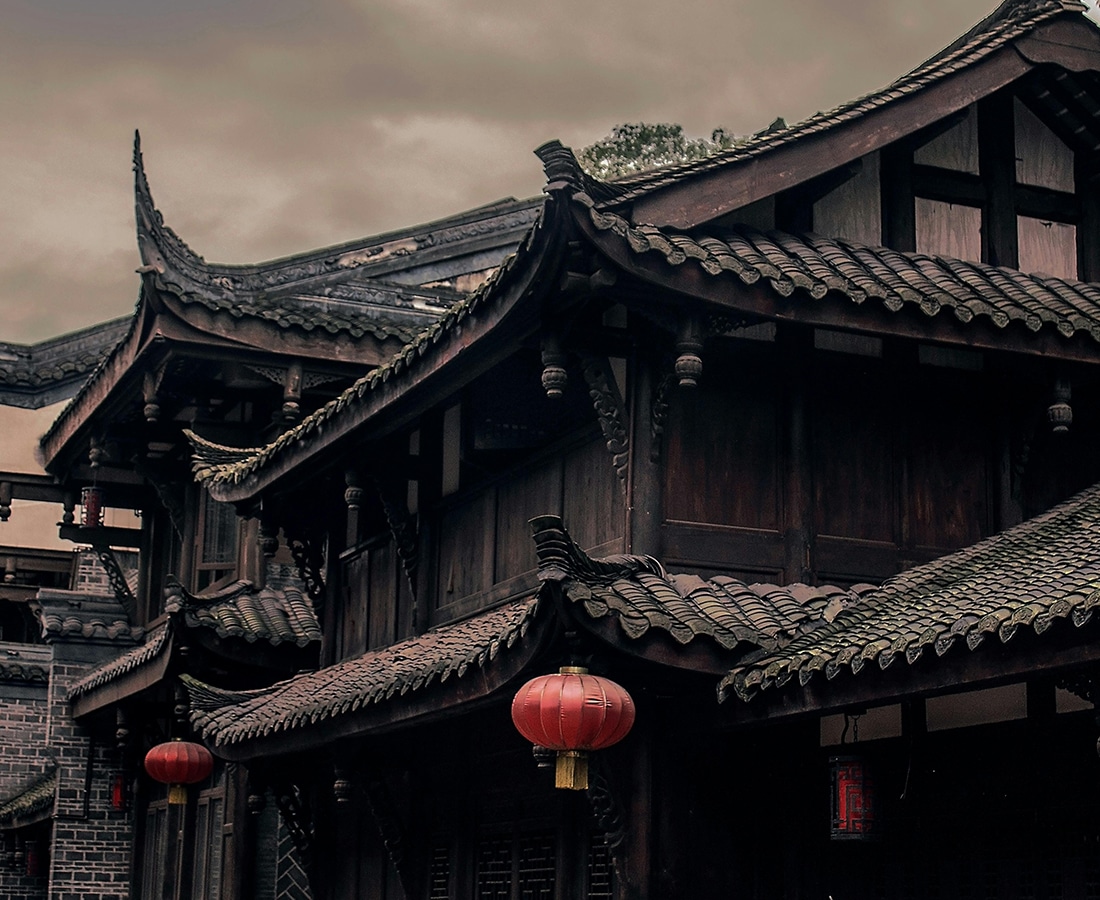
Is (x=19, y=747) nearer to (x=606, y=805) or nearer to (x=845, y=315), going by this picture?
(x=606, y=805)

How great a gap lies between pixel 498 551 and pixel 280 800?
3.64m

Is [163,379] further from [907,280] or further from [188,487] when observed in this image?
[907,280]

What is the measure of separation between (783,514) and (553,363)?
5.80ft

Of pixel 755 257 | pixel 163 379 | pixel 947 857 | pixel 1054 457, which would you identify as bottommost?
pixel 947 857

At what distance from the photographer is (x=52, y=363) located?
30484 millimetres

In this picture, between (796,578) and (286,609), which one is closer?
(796,578)

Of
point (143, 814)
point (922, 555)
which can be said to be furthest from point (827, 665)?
point (143, 814)

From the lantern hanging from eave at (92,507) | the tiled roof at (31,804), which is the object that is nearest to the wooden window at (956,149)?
the lantern hanging from eave at (92,507)

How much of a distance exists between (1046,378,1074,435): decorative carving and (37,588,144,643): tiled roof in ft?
47.3

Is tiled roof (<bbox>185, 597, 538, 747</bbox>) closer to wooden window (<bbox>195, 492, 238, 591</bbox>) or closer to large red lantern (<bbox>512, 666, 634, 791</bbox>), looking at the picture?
large red lantern (<bbox>512, 666, 634, 791</bbox>)

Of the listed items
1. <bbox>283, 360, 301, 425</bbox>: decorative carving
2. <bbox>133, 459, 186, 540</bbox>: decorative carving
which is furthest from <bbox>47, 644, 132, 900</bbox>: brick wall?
<bbox>283, 360, 301, 425</bbox>: decorative carving

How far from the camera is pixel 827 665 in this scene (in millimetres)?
9055

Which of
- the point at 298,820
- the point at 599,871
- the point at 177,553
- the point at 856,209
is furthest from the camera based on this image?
the point at 177,553

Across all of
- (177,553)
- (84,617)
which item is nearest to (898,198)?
(177,553)
